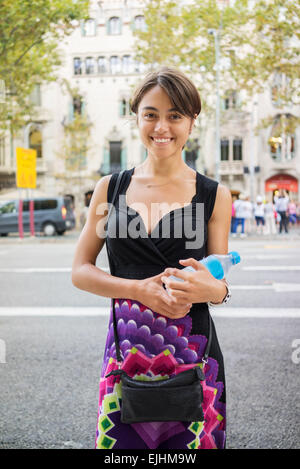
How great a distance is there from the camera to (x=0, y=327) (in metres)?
5.42

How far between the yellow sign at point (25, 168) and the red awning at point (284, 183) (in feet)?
58.8

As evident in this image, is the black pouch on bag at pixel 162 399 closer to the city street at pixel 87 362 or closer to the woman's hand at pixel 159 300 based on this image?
the woman's hand at pixel 159 300

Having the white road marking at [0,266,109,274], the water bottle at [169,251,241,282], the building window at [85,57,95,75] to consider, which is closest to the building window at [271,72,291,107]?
the white road marking at [0,266,109,274]

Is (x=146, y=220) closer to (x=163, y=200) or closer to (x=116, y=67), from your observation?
(x=163, y=200)

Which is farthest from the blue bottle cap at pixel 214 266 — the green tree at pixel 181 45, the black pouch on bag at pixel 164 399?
the green tree at pixel 181 45

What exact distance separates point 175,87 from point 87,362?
10.7 ft

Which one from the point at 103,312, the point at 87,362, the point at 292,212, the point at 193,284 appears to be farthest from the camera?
the point at 292,212

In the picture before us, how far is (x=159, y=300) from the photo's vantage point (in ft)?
4.40

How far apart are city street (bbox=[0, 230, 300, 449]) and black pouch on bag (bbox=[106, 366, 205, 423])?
0.71 metres

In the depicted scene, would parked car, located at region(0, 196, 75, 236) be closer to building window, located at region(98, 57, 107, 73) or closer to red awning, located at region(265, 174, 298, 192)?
building window, located at region(98, 57, 107, 73)

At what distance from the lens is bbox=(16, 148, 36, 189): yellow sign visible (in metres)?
19.0

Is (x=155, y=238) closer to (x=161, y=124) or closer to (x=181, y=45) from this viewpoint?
(x=161, y=124)

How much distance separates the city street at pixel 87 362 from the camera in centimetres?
301

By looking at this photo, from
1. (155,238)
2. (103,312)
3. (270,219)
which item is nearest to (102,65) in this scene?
(270,219)
